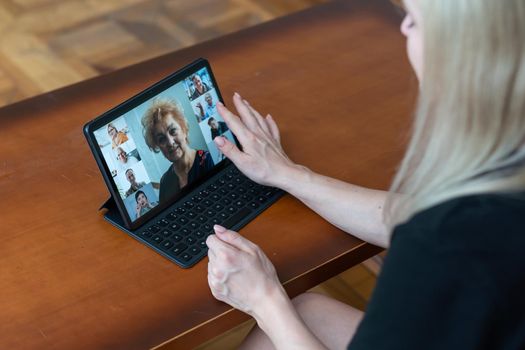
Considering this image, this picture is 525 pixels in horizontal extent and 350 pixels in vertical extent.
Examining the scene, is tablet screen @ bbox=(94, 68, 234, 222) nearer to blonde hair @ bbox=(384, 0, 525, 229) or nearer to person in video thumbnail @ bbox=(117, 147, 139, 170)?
person in video thumbnail @ bbox=(117, 147, 139, 170)

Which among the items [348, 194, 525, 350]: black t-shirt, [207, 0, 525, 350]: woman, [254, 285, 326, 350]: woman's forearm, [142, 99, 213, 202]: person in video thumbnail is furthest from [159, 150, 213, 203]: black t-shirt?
[348, 194, 525, 350]: black t-shirt

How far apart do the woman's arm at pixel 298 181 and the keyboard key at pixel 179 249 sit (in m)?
0.18

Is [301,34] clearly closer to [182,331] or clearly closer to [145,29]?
[182,331]

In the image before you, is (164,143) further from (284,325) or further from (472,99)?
(472,99)

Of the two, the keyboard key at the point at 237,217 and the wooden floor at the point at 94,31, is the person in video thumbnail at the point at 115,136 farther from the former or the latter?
the wooden floor at the point at 94,31

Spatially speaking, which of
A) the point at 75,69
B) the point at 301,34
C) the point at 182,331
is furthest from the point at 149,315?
the point at 75,69

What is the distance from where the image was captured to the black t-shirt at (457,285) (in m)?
0.86

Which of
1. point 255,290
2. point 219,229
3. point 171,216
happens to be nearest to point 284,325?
point 255,290

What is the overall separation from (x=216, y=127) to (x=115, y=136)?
0.21 meters

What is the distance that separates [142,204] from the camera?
4.26 feet

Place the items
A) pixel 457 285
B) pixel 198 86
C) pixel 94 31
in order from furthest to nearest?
pixel 94 31 → pixel 198 86 → pixel 457 285

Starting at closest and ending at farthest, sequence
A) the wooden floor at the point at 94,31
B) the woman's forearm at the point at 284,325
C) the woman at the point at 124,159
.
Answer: the woman's forearm at the point at 284,325
the woman at the point at 124,159
the wooden floor at the point at 94,31

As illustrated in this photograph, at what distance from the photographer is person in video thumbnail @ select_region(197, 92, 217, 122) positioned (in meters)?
1.38

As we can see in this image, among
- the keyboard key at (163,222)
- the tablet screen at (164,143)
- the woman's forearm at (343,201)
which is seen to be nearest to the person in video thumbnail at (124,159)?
the tablet screen at (164,143)
